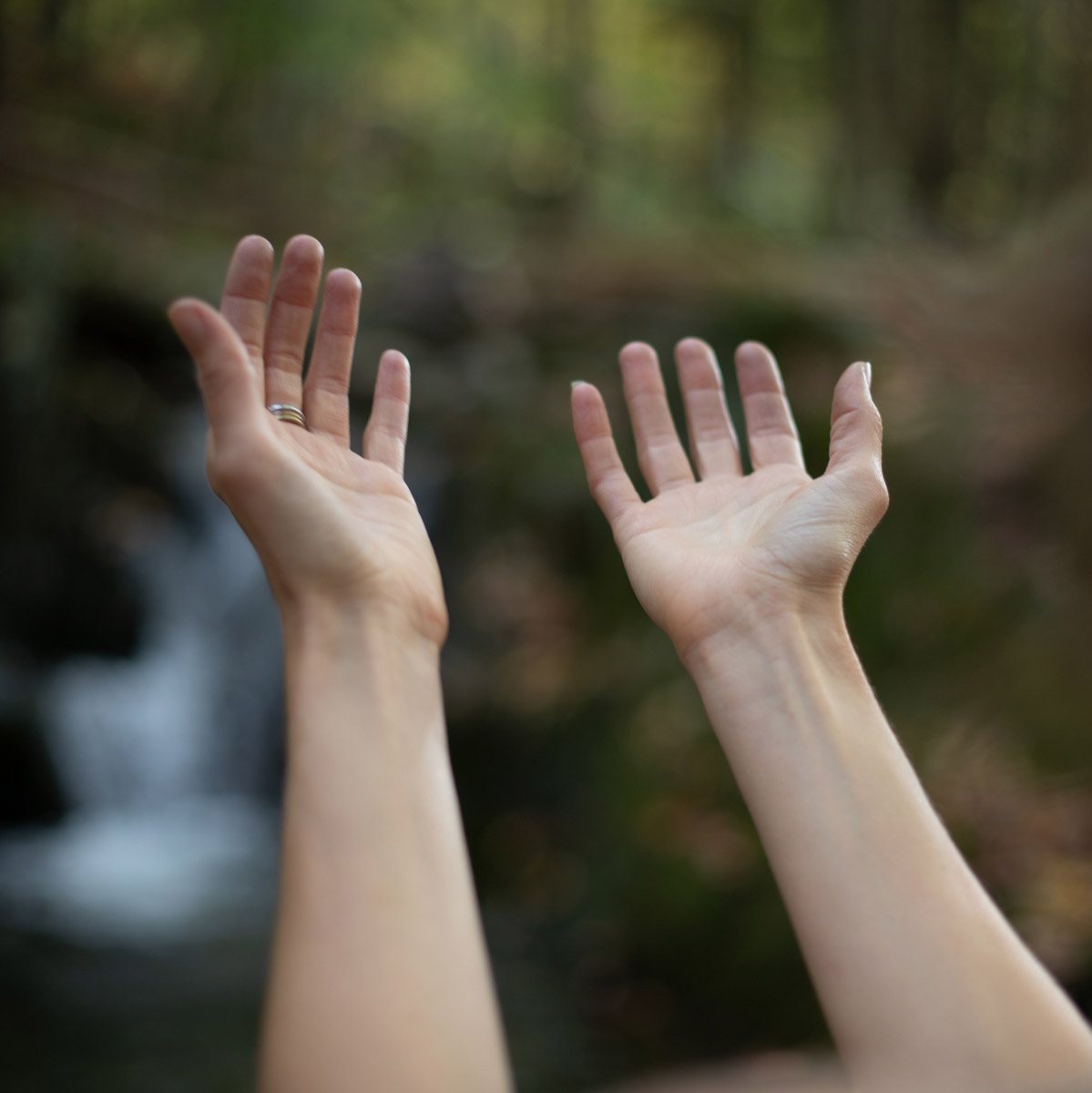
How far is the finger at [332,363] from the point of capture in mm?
1545

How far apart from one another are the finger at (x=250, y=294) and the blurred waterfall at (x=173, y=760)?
3334 millimetres

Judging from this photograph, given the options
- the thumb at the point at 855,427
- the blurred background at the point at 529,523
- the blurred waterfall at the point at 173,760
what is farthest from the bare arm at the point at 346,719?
the blurred waterfall at the point at 173,760

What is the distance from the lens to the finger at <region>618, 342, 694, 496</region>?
178 centimetres

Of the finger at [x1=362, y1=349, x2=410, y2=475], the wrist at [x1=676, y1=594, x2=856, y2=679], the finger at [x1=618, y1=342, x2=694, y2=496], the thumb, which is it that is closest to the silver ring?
the finger at [x1=362, y1=349, x2=410, y2=475]

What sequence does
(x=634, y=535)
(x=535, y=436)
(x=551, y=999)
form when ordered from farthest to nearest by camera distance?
(x=535, y=436) → (x=551, y=999) → (x=634, y=535)

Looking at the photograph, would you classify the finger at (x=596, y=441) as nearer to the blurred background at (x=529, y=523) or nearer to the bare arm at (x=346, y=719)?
the bare arm at (x=346, y=719)

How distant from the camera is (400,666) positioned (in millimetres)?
1296

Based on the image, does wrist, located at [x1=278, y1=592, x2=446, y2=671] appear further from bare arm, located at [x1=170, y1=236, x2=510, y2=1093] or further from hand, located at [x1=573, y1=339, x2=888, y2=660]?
hand, located at [x1=573, y1=339, x2=888, y2=660]

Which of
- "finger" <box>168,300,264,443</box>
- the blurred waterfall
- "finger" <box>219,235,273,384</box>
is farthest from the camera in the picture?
the blurred waterfall

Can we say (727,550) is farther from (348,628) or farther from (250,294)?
(250,294)

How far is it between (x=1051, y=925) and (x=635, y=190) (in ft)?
34.2

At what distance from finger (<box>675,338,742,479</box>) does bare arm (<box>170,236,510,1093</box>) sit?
58 centimetres

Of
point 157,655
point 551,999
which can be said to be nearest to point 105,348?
point 157,655

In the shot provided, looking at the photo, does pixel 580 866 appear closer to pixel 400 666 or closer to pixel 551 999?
pixel 551 999
